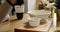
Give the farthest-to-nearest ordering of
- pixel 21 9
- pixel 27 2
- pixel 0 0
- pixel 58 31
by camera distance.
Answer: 1. pixel 27 2
2. pixel 58 31
3. pixel 0 0
4. pixel 21 9

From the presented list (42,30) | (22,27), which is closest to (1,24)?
(22,27)

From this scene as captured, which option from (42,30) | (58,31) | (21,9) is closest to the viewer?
(42,30)

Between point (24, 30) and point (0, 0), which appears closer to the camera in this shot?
point (24, 30)

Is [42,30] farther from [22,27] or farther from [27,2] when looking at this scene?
[27,2]

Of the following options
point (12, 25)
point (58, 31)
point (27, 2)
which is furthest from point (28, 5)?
point (12, 25)

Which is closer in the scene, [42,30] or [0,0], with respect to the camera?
[42,30]

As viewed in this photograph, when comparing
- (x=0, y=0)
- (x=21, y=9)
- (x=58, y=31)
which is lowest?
(x=58, y=31)

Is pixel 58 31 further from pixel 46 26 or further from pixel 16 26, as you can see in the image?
pixel 16 26

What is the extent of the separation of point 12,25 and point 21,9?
0.29m

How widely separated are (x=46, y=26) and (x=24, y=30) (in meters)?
0.25

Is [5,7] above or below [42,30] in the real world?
above

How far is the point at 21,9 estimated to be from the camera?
1528 mm

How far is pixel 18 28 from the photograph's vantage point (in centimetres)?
124

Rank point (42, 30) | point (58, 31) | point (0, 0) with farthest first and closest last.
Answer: point (58, 31)
point (0, 0)
point (42, 30)
